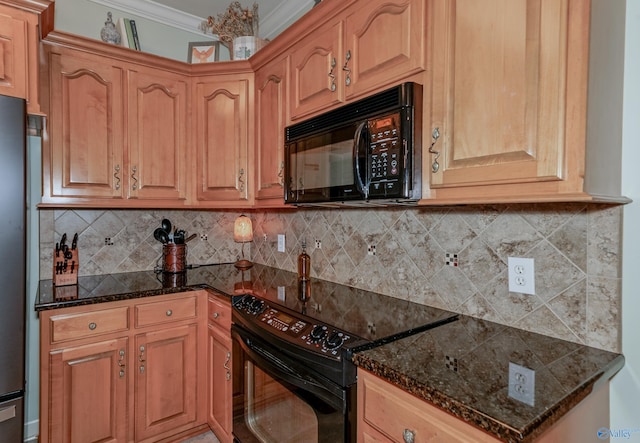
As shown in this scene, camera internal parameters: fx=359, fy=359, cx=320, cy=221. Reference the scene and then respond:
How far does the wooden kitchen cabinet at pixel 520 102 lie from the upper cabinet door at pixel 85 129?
1835 mm

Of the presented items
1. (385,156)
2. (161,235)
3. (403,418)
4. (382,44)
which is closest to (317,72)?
(382,44)

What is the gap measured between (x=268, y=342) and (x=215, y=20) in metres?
2.27

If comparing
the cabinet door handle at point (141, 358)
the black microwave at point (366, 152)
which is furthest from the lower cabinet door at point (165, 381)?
the black microwave at point (366, 152)

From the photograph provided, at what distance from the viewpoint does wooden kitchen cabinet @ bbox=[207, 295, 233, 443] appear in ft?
6.24

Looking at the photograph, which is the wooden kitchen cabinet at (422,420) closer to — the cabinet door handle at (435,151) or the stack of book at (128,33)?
the cabinet door handle at (435,151)

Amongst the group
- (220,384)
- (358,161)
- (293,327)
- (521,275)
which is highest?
(358,161)


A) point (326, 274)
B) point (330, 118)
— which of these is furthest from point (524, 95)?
point (326, 274)

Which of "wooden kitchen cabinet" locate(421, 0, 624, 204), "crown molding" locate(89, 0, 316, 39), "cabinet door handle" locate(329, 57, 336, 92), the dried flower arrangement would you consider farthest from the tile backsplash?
"crown molding" locate(89, 0, 316, 39)

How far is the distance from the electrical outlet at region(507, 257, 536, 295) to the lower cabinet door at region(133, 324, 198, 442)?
1.69 meters

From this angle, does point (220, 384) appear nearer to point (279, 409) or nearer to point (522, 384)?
point (279, 409)

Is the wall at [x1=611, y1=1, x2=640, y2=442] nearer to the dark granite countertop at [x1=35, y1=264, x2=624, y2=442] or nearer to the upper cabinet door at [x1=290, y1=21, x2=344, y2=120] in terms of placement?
the dark granite countertop at [x1=35, y1=264, x2=624, y2=442]

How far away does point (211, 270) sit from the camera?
2.56 m

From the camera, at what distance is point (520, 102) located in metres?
0.99

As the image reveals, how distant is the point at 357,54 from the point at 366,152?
1.51ft
